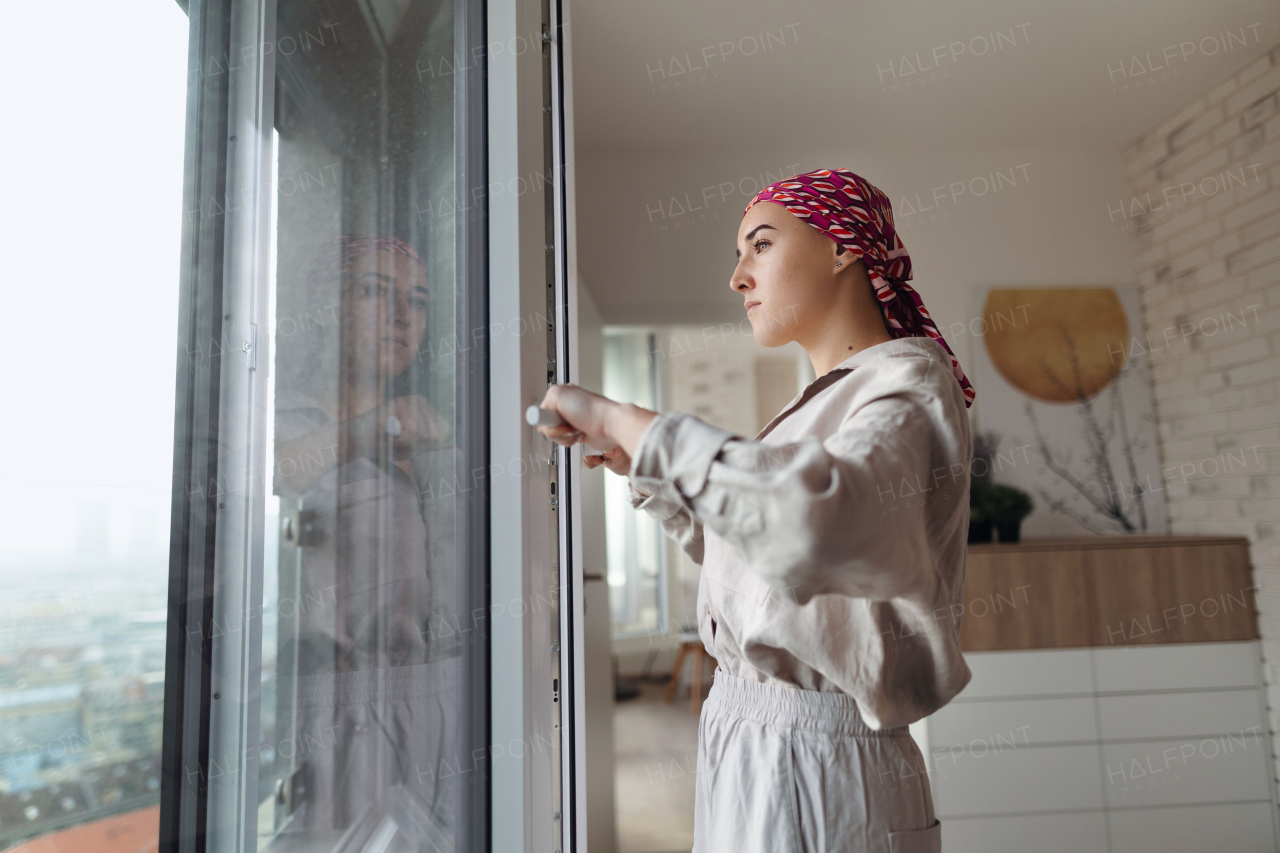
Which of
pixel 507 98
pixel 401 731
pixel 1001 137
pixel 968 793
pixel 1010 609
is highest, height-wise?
pixel 1001 137

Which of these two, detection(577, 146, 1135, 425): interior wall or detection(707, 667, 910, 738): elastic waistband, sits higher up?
detection(577, 146, 1135, 425): interior wall

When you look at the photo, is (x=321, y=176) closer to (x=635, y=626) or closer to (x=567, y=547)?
(x=567, y=547)

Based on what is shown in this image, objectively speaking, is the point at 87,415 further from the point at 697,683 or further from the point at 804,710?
the point at 697,683

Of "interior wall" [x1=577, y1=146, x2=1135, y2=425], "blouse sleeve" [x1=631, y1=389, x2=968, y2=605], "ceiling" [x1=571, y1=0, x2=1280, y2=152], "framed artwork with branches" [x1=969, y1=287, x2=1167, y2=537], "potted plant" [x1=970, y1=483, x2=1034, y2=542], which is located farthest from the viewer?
"interior wall" [x1=577, y1=146, x2=1135, y2=425]

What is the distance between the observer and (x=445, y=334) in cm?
89

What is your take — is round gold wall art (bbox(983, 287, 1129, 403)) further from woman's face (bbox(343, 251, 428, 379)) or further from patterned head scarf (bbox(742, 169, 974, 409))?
woman's face (bbox(343, 251, 428, 379))

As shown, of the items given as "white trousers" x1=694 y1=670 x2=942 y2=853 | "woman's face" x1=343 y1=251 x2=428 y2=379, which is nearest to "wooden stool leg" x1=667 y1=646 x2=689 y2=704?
"white trousers" x1=694 y1=670 x2=942 y2=853

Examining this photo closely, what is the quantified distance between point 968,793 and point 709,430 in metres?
2.46

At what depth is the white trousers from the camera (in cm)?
82

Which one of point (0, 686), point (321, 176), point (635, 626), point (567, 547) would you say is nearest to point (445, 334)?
point (321, 176)

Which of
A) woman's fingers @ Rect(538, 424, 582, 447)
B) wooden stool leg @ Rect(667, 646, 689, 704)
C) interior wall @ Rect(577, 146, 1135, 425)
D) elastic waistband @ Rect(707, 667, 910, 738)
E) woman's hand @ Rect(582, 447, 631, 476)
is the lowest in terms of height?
wooden stool leg @ Rect(667, 646, 689, 704)

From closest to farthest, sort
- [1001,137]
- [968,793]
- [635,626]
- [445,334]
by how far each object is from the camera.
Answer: [445,334]
[968,793]
[1001,137]
[635,626]

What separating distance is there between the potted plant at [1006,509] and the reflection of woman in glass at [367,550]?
2.51 m

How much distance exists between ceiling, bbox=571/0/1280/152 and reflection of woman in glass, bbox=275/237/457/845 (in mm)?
1965
